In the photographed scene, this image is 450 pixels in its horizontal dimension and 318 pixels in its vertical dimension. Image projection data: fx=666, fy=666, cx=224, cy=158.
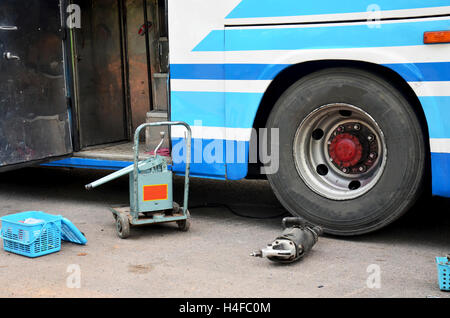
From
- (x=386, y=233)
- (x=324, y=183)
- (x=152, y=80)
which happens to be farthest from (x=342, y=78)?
(x=152, y=80)

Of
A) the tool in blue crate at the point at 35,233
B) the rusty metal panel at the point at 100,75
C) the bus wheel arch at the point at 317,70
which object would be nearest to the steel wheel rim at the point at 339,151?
the bus wheel arch at the point at 317,70

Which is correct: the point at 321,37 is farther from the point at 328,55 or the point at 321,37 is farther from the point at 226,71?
the point at 226,71

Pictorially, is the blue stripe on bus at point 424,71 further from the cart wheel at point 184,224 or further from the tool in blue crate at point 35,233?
the tool in blue crate at point 35,233

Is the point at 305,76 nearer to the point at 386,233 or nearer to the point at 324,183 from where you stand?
the point at 324,183

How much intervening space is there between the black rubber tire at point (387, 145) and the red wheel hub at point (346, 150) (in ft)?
0.86

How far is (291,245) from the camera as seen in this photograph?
408 centimetres

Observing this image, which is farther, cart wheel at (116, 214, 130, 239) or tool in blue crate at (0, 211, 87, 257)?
cart wheel at (116, 214, 130, 239)

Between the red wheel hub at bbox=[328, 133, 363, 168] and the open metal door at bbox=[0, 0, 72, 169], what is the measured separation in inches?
92.5

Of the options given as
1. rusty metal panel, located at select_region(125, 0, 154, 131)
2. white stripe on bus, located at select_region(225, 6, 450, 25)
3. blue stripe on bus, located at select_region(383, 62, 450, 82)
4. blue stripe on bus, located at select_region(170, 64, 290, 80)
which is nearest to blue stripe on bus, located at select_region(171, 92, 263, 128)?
blue stripe on bus, located at select_region(170, 64, 290, 80)

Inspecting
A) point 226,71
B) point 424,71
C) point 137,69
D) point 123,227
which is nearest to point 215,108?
point 226,71

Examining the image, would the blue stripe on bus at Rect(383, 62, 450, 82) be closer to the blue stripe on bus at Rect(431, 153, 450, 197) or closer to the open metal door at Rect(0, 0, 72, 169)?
the blue stripe on bus at Rect(431, 153, 450, 197)

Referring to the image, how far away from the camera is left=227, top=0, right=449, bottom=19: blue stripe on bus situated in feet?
13.7

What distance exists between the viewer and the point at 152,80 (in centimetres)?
710
